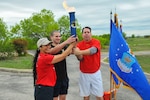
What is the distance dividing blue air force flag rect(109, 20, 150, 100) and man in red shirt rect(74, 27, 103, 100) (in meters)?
0.57

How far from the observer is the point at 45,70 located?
4.77m

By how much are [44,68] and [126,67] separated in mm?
2169

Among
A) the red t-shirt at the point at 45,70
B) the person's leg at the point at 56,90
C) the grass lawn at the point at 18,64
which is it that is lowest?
the grass lawn at the point at 18,64

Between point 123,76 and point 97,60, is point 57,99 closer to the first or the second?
point 97,60

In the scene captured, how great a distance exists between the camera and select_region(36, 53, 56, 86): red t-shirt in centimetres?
468

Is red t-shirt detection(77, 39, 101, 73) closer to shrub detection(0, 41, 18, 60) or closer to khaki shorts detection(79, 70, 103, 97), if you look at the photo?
khaki shorts detection(79, 70, 103, 97)

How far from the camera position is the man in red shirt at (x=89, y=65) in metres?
6.01

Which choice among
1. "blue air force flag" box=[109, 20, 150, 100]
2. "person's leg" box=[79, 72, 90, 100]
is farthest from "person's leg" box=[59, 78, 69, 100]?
"blue air force flag" box=[109, 20, 150, 100]

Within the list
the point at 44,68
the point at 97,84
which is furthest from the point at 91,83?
the point at 44,68

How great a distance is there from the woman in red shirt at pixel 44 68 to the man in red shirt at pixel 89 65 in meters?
1.17

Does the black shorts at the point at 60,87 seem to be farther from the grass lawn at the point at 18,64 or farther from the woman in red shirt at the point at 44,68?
the grass lawn at the point at 18,64

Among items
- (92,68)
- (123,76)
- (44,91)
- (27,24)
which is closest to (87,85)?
(92,68)

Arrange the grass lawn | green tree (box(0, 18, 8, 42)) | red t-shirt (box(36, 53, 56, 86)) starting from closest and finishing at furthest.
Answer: red t-shirt (box(36, 53, 56, 86))
the grass lawn
green tree (box(0, 18, 8, 42))

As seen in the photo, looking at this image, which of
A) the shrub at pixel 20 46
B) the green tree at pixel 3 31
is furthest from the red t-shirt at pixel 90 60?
the green tree at pixel 3 31
